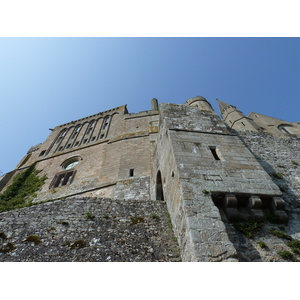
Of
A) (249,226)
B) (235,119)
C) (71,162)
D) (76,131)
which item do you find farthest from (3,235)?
(235,119)

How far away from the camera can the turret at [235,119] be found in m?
26.4

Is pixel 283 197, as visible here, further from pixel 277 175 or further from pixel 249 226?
pixel 249 226

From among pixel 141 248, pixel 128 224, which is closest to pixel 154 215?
pixel 128 224

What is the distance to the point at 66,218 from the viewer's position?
5.59 metres

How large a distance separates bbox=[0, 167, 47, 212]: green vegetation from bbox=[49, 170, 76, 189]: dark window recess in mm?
1036

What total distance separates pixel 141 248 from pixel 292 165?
5805mm

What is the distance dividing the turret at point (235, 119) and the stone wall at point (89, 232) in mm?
23307

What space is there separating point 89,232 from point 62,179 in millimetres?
10032

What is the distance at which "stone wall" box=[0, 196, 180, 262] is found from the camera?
4.54 m

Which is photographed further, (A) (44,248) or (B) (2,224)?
(B) (2,224)

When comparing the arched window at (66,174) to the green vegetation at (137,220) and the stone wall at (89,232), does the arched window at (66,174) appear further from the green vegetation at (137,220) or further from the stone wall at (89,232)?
the green vegetation at (137,220)

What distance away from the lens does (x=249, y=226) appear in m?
4.19

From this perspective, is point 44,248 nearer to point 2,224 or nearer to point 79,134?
point 2,224

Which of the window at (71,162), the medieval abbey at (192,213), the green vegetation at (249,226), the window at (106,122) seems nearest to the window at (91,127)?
the window at (106,122)
